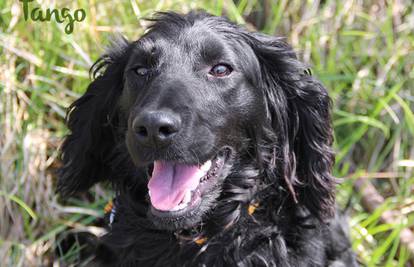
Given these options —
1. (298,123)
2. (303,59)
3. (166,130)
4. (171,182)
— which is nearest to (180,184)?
(171,182)

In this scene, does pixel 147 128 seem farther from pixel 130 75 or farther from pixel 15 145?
pixel 15 145

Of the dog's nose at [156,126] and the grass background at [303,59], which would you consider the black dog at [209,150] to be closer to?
the dog's nose at [156,126]

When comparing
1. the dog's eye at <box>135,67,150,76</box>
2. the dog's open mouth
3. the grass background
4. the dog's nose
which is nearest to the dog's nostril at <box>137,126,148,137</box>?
the dog's nose

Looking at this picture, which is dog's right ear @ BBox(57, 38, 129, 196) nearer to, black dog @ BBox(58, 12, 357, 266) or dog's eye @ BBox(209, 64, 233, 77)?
black dog @ BBox(58, 12, 357, 266)

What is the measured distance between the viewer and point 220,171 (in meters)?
2.95

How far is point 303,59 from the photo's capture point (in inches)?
169

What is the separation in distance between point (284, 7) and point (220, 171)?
217 centimetres

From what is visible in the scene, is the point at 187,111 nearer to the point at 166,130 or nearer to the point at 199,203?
the point at 166,130

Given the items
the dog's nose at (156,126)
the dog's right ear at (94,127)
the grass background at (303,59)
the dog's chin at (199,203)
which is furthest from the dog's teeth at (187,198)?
the grass background at (303,59)

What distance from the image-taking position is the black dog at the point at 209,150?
277 cm

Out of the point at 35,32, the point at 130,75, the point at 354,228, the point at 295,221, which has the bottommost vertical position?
the point at 354,228

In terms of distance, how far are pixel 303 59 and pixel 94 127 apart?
1.51m

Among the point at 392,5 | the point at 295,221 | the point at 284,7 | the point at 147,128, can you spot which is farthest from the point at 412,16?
the point at 147,128

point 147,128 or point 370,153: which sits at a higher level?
point 147,128
